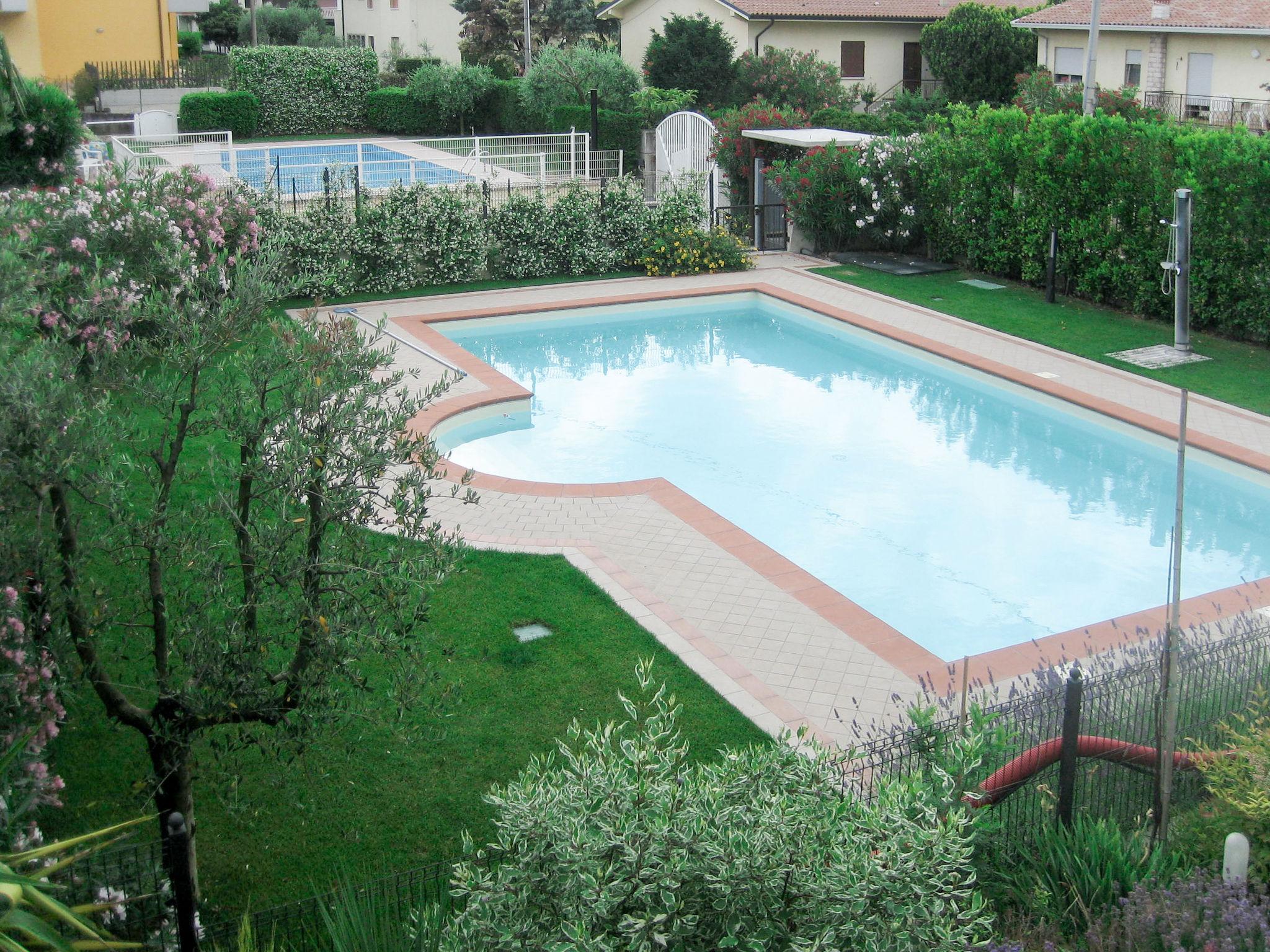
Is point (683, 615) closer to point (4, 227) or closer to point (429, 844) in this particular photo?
point (429, 844)

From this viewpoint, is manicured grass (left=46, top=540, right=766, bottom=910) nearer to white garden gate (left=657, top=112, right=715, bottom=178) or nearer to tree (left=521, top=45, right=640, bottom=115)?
white garden gate (left=657, top=112, right=715, bottom=178)

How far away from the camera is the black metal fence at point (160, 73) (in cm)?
3394

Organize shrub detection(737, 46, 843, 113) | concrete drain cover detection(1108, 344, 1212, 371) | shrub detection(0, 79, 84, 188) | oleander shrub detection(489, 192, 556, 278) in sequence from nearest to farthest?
shrub detection(0, 79, 84, 188), concrete drain cover detection(1108, 344, 1212, 371), oleander shrub detection(489, 192, 556, 278), shrub detection(737, 46, 843, 113)

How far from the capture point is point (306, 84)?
1500 inches

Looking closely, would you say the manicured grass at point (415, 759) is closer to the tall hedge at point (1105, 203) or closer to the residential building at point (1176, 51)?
the tall hedge at point (1105, 203)

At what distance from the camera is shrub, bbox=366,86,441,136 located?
38.0 m

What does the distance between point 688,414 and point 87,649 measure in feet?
34.0

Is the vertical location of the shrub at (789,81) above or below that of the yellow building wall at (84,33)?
below

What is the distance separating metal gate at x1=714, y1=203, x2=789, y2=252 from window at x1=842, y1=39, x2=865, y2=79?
1660cm

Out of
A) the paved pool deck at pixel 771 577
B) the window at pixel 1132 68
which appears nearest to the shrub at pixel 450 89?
the window at pixel 1132 68

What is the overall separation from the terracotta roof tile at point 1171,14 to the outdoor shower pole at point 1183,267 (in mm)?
17219

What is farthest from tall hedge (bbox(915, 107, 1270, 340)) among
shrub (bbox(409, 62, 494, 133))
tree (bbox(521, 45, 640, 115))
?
shrub (bbox(409, 62, 494, 133))

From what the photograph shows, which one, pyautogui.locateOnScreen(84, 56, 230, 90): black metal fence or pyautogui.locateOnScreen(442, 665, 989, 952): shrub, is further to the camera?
pyautogui.locateOnScreen(84, 56, 230, 90): black metal fence

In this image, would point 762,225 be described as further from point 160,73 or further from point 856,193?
point 160,73
